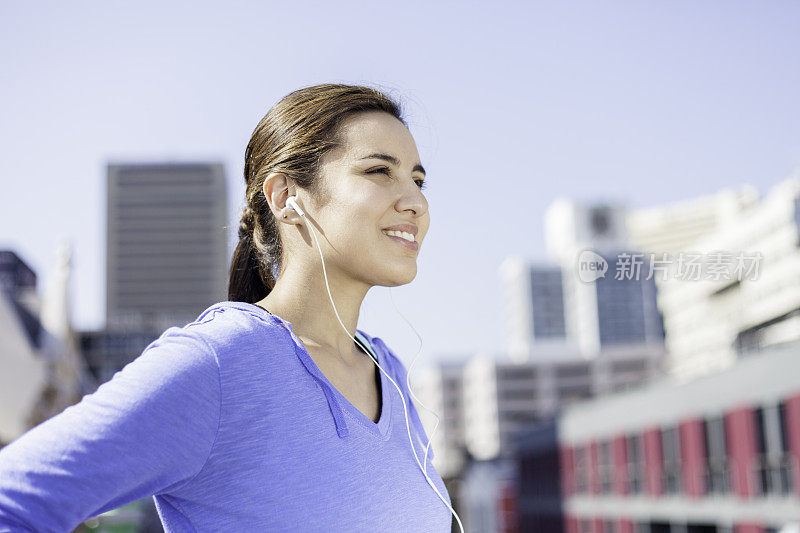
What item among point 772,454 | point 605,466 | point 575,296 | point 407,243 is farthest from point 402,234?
point 575,296

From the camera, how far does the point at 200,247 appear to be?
174 metres

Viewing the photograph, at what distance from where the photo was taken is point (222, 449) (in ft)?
4.23

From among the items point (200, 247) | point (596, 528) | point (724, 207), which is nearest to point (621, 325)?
point (724, 207)

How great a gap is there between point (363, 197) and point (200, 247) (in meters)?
177

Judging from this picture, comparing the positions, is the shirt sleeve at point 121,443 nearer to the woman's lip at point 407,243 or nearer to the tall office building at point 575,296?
the woman's lip at point 407,243

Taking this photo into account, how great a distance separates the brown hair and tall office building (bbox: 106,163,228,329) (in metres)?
174

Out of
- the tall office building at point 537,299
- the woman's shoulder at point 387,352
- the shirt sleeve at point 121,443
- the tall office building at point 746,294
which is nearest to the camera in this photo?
the shirt sleeve at point 121,443

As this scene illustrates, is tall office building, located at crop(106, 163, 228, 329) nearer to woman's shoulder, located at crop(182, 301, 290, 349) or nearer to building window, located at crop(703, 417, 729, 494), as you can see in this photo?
building window, located at crop(703, 417, 729, 494)

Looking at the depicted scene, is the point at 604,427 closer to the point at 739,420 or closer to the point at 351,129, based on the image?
the point at 739,420

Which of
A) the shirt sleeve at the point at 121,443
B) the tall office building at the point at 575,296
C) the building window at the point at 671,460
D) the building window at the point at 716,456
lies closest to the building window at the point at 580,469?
the building window at the point at 671,460

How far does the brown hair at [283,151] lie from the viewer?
1655 millimetres

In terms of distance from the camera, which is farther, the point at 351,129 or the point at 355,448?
the point at 351,129

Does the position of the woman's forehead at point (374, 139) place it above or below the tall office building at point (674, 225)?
below

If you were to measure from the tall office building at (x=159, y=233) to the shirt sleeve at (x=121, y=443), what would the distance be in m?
174
